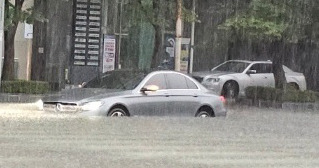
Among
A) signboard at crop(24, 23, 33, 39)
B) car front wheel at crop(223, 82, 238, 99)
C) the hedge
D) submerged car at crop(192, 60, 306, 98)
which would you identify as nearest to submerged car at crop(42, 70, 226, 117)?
the hedge

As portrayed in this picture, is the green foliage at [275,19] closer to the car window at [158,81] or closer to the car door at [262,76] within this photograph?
the car door at [262,76]

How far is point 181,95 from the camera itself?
12.4 meters

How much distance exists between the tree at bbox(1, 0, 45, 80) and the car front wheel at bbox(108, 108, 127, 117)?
7.48 m

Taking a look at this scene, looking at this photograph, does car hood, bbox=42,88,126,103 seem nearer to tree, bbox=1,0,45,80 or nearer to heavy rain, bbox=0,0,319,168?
heavy rain, bbox=0,0,319,168

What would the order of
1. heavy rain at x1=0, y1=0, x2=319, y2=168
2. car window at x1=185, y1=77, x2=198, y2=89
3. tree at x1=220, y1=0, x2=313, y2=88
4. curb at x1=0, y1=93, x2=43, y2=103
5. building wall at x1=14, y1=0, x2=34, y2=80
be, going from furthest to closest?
building wall at x1=14, y1=0, x2=34, y2=80 < tree at x1=220, y1=0, x2=313, y2=88 < curb at x1=0, y1=93, x2=43, y2=103 < car window at x1=185, y1=77, x2=198, y2=89 < heavy rain at x1=0, y1=0, x2=319, y2=168

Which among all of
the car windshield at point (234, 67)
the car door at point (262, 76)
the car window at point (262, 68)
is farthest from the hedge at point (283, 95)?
the car window at point (262, 68)

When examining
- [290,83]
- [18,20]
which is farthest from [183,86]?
[290,83]

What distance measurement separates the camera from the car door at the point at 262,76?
2367cm

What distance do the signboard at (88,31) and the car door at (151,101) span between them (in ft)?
45.0

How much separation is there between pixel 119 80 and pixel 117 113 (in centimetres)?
96

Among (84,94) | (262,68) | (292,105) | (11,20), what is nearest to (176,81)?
(84,94)

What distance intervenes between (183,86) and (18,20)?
7.63 m

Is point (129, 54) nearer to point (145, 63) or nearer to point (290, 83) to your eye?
point (145, 63)

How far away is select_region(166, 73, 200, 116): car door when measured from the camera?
12.3 m
